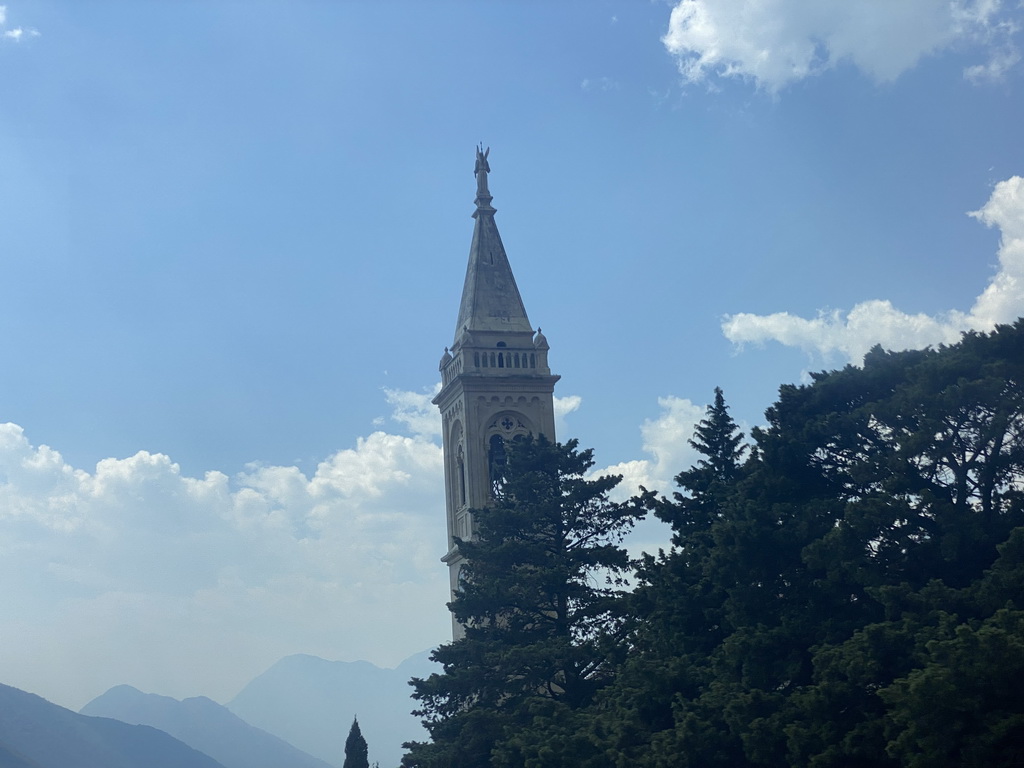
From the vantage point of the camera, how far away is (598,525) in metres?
36.7

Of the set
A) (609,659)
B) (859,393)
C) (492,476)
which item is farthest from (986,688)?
(492,476)

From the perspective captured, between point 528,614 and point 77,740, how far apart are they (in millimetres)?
142473

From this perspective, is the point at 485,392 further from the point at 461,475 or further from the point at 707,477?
the point at 707,477

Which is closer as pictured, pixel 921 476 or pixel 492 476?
pixel 921 476

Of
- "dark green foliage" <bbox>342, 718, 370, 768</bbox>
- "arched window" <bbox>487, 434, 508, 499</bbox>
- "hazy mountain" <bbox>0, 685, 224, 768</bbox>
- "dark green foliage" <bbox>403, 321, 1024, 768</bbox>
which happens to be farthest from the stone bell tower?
"hazy mountain" <bbox>0, 685, 224, 768</bbox>

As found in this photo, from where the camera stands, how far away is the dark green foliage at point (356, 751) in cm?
5100

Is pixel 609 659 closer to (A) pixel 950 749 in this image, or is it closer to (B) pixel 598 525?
(B) pixel 598 525

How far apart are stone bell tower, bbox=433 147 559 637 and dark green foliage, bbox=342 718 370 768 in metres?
6.06

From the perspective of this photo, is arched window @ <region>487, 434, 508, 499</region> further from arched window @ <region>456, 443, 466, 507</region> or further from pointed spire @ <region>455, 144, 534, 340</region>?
pointed spire @ <region>455, 144, 534, 340</region>

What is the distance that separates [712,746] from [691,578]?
17.3 ft

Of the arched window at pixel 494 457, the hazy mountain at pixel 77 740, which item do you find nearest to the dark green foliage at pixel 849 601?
the arched window at pixel 494 457

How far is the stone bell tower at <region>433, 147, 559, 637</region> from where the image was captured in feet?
166

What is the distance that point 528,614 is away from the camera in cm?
3550

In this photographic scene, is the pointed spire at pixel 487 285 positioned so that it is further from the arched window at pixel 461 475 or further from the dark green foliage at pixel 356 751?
the dark green foliage at pixel 356 751
